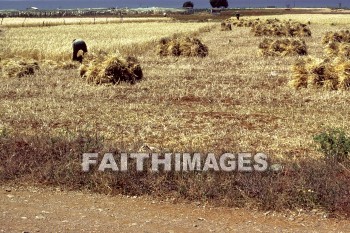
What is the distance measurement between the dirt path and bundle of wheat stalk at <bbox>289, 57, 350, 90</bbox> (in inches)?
430

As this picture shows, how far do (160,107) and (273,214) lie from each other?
8.04 meters

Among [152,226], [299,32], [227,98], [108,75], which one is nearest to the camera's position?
[152,226]

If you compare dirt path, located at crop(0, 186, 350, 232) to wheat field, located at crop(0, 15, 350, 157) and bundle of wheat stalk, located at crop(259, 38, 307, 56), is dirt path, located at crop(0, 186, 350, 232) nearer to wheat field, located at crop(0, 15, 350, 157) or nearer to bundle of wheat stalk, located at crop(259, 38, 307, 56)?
wheat field, located at crop(0, 15, 350, 157)

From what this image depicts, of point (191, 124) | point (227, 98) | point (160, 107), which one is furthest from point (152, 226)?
point (227, 98)

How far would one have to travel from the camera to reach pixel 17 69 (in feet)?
66.2

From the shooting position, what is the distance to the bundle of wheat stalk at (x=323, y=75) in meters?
16.6

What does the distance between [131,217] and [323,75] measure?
12.2 meters

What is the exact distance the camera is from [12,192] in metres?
7.41

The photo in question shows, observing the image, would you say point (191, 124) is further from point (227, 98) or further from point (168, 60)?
point (168, 60)

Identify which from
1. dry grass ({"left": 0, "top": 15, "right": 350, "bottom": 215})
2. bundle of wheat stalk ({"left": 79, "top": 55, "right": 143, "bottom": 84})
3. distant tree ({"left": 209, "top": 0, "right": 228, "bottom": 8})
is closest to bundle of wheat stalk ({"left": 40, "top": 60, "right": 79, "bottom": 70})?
dry grass ({"left": 0, "top": 15, "right": 350, "bottom": 215})

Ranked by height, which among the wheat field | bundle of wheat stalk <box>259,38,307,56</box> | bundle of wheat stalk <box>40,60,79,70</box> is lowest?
the wheat field

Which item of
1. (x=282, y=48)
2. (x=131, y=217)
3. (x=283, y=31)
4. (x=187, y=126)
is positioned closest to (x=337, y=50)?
(x=282, y=48)

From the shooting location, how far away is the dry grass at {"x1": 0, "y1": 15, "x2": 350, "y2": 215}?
278 inches

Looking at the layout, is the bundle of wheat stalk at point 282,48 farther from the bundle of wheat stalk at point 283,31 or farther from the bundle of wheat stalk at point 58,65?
the bundle of wheat stalk at point 283,31
